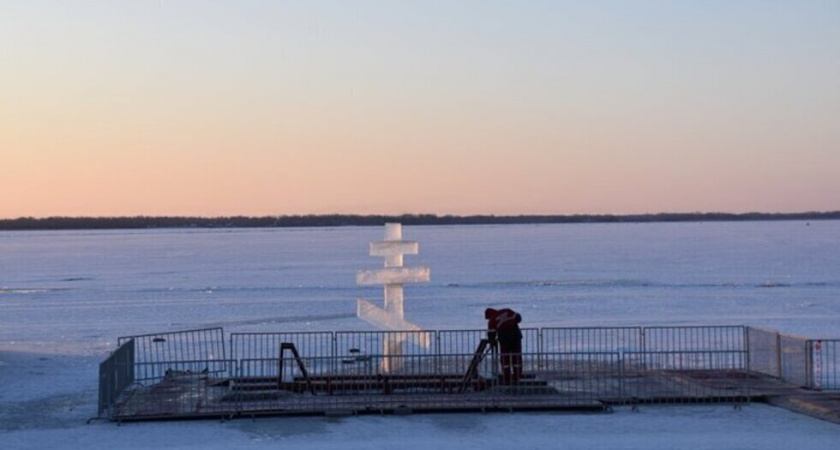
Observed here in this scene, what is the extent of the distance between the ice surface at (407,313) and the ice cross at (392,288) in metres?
5.03

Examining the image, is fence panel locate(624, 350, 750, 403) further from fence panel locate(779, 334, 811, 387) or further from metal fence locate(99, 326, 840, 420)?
fence panel locate(779, 334, 811, 387)

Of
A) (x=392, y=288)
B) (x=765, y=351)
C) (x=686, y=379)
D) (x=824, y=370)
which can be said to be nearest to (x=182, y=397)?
(x=392, y=288)

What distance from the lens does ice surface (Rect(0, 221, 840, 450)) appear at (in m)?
16.1

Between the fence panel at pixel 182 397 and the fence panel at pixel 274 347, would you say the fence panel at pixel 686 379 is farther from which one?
the fence panel at pixel 274 347

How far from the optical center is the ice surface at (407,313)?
52.7 feet

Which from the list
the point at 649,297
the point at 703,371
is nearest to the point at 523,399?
the point at 703,371

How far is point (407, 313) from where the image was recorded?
39219mm

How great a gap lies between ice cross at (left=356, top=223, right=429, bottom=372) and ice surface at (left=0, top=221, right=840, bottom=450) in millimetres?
5025

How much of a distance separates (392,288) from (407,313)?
16147 millimetres

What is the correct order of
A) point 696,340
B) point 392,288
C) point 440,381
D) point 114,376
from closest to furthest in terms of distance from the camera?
1. point 114,376
2. point 440,381
3. point 392,288
4. point 696,340

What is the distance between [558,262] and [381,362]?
5411 cm

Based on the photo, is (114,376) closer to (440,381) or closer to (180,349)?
(440,381)

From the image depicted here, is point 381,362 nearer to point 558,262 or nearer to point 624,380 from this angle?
point 624,380

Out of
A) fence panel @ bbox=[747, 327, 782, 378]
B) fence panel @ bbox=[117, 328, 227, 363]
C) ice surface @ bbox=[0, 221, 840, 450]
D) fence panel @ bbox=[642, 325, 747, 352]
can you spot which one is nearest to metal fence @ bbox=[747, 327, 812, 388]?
fence panel @ bbox=[747, 327, 782, 378]
